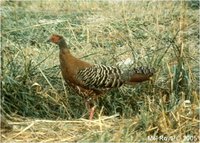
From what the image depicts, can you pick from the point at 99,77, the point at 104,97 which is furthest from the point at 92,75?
the point at 104,97

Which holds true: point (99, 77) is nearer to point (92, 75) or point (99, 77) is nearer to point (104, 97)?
point (92, 75)

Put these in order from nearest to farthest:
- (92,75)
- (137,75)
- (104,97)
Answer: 1. (92,75)
2. (137,75)
3. (104,97)

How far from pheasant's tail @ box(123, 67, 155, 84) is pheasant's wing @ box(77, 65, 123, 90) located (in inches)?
2.4

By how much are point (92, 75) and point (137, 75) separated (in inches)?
14.3

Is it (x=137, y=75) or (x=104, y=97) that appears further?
(x=104, y=97)

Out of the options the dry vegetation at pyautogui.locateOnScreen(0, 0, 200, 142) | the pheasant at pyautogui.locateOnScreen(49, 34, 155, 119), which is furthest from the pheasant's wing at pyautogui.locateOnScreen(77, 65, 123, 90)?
the dry vegetation at pyautogui.locateOnScreen(0, 0, 200, 142)

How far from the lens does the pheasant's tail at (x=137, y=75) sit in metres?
4.32

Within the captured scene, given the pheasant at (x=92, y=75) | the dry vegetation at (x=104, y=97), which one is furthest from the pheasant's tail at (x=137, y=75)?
the dry vegetation at (x=104, y=97)

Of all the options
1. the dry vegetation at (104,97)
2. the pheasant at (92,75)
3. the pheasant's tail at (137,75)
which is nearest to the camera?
the dry vegetation at (104,97)

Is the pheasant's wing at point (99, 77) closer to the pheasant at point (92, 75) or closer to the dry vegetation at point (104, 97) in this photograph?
the pheasant at point (92, 75)

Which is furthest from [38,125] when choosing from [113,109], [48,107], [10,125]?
[113,109]

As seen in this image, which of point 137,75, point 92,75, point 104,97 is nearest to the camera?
point 92,75

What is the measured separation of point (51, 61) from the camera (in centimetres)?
552

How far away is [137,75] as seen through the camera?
4.34m
